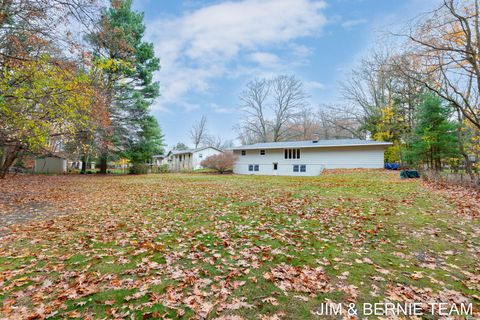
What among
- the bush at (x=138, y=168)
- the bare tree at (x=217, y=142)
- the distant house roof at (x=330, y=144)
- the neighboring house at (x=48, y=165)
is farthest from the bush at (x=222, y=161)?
the bare tree at (x=217, y=142)

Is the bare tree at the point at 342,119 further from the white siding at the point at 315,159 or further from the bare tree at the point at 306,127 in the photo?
the white siding at the point at 315,159

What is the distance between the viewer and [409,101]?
2705 centimetres

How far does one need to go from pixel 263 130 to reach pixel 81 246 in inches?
1504

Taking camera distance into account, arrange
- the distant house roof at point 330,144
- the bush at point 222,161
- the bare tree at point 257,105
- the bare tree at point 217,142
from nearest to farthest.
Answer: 1. the distant house roof at point 330,144
2. the bush at point 222,161
3. the bare tree at point 257,105
4. the bare tree at point 217,142

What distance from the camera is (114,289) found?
9.61 feet

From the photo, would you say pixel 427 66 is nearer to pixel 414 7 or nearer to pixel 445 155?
pixel 414 7

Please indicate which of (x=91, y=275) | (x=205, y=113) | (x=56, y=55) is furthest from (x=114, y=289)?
(x=205, y=113)

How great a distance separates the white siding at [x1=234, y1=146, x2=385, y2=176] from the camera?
23.2 metres

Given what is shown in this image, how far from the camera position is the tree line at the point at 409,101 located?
9789 millimetres

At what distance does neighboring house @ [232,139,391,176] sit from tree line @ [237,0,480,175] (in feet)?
9.97

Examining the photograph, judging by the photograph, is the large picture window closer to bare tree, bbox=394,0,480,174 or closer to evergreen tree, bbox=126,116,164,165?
bare tree, bbox=394,0,480,174

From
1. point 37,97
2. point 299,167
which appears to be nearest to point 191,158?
point 299,167

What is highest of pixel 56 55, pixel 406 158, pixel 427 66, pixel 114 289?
pixel 427 66

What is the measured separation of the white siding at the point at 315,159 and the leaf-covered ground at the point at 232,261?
17.5 m
